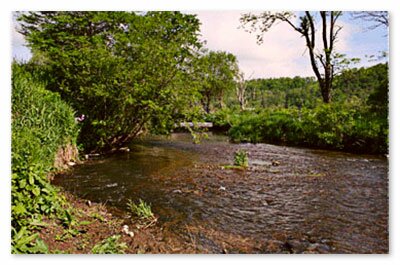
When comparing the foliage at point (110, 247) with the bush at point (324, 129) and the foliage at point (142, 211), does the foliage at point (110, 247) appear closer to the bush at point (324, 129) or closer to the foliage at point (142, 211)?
the foliage at point (142, 211)

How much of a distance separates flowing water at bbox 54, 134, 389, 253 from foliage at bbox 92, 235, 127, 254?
538 mm

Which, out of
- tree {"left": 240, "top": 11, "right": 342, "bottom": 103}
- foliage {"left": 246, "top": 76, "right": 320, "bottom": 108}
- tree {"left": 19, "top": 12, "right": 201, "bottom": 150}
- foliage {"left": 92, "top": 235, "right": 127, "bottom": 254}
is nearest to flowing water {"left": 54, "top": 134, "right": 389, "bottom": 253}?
Answer: foliage {"left": 92, "top": 235, "right": 127, "bottom": 254}

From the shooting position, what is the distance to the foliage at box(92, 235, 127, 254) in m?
2.89

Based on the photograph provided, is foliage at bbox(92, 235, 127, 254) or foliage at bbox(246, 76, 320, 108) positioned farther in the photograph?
foliage at bbox(246, 76, 320, 108)

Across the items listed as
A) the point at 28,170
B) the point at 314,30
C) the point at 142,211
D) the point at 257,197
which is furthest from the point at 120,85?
the point at 314,30

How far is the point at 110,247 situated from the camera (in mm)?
2938

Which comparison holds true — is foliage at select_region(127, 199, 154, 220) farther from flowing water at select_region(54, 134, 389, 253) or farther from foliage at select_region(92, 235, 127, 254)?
foliage at select_region(92, 235, 127, 254)

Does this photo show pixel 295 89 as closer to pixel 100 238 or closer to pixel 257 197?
pixel 257 197

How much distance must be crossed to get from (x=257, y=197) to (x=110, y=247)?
6.92 ft

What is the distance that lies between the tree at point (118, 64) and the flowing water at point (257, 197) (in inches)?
44.5

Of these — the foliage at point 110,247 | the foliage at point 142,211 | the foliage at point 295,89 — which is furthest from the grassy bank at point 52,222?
the foliage at point 295,89

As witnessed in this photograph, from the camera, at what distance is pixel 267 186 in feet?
16.3

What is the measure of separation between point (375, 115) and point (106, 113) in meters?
4.83

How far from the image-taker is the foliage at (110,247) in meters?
2.89
